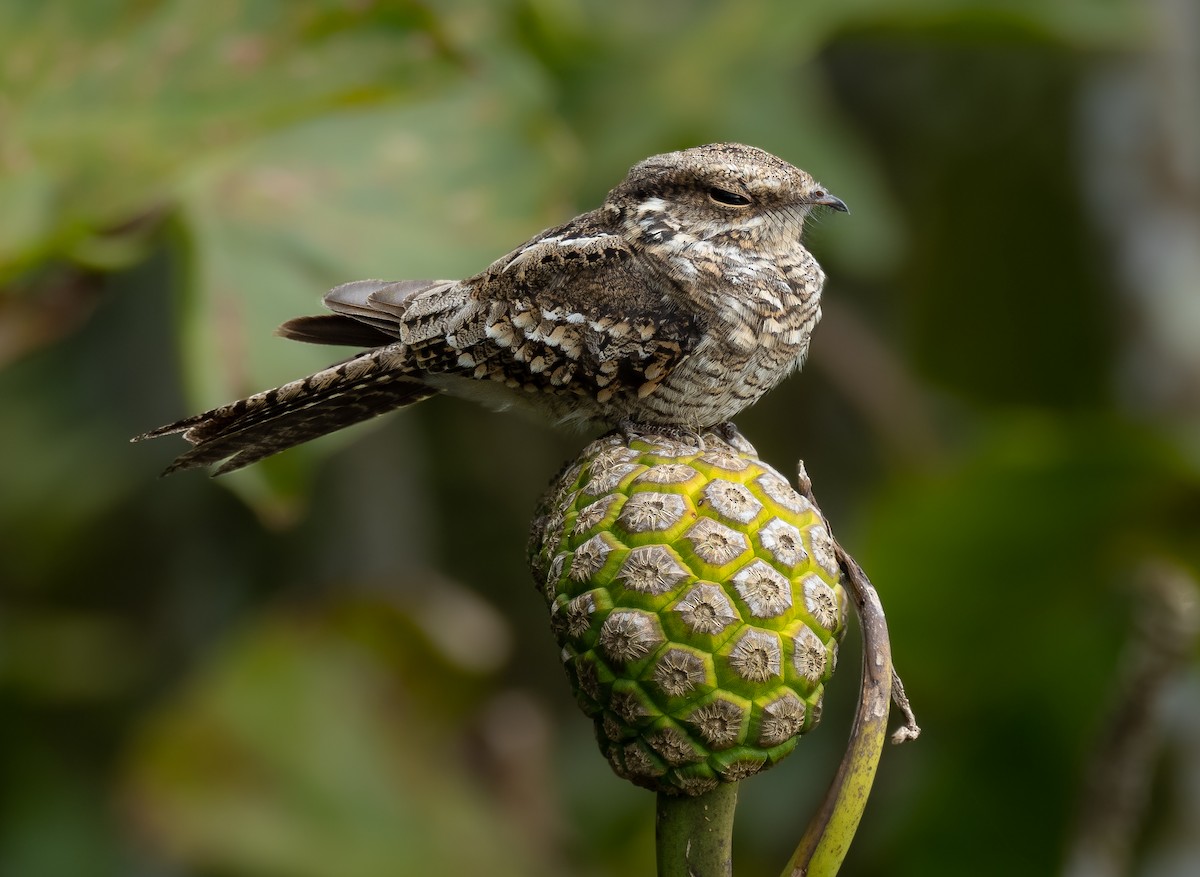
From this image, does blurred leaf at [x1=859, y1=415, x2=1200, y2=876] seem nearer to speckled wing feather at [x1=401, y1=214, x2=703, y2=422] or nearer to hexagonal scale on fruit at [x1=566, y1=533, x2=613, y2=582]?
speckled wing feather at [x1=401, y1=214, x2=703, y2=422]

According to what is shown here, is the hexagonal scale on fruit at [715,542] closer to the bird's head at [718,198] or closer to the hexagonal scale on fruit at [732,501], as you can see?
the hexagonal scale on fruit at [732,501]

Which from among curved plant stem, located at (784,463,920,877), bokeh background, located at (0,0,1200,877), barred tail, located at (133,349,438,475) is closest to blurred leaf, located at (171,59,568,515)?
bokeh background, located at (0,0,1200,877)

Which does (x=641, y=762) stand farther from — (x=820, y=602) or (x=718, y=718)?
(x=820, y=602)

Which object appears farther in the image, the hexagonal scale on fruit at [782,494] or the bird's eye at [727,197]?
the bird's eye at [727,197]

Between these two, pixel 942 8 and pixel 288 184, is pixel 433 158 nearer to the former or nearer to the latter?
pixel 288 184

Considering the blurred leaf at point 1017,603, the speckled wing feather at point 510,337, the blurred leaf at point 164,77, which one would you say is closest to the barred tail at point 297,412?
the speckled wing feather at point 510,337
